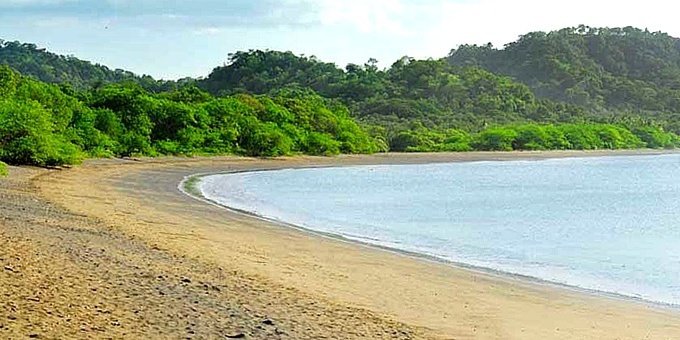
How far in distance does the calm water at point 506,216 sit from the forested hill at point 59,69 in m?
79.7

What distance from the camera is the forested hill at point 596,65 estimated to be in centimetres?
14088

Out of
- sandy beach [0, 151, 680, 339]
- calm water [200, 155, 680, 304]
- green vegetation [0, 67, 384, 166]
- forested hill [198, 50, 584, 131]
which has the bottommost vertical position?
calm water [200, 155, 680, 304]

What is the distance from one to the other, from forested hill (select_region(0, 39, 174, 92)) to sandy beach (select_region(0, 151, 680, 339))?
108m

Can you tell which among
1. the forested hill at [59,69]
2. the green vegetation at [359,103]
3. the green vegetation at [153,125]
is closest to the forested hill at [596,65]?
the green vegetation at [359,103]

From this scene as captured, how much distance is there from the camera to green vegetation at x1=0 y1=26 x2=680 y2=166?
50.9m

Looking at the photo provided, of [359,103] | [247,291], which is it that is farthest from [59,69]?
[247,291]

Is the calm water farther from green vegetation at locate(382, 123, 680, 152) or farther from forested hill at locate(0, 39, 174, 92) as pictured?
forested hill at locate(0, 39, 174, 92)

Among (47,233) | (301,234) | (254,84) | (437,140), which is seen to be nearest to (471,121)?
(437,140)

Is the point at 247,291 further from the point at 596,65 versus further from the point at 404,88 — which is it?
the point at 596,65

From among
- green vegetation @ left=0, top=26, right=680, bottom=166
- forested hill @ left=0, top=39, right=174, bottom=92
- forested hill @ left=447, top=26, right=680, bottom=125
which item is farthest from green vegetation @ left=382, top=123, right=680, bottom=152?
forested hill @ left=0, top=39, right=174, bottom=92

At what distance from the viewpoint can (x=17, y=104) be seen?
3772cm

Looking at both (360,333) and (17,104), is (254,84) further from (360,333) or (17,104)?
(360,333)

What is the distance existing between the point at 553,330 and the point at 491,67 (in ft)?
535

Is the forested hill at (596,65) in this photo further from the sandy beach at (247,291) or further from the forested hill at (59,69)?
the sandy beach at (247,291)
